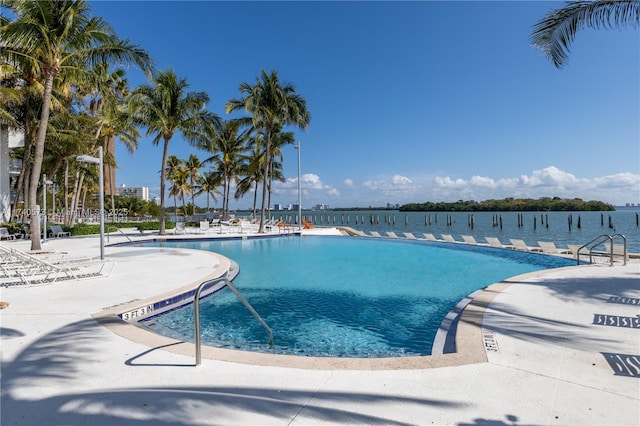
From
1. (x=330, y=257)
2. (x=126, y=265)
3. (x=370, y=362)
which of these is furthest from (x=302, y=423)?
(x=330, y=257)

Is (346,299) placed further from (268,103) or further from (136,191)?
(136,191)

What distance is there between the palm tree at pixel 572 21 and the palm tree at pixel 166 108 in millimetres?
16939

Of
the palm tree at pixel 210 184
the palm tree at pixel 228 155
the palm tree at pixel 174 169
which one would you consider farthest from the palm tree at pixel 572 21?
the palm tree at pixel 174 169

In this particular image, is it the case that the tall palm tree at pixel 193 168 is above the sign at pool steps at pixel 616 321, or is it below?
above

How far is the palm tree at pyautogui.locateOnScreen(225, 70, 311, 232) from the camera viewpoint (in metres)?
21.1

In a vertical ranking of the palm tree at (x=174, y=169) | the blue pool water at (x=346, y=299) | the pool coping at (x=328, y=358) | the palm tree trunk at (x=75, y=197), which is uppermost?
the palm tree at (x=174, y=169)

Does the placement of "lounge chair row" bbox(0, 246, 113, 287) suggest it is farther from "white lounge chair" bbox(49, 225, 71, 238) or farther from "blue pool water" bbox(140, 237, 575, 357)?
"white lounge chair" bbox(49, 225, 71, 238)

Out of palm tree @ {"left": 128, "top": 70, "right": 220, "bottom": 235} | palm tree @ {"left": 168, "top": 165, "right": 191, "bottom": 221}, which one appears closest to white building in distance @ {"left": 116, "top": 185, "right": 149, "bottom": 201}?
palm tree @ {"left": 168, "top": 165, "right": 191, "bottom": 221}

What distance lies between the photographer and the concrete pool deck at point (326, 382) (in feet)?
8.34

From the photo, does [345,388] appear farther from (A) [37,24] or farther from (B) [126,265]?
(A) [37,24]

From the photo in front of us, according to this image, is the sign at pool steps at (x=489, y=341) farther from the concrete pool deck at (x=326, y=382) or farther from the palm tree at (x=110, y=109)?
the palm tree at (x=110, y=109)

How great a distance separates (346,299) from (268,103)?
17.3 meters

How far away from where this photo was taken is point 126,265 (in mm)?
9805

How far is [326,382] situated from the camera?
10.1ft
